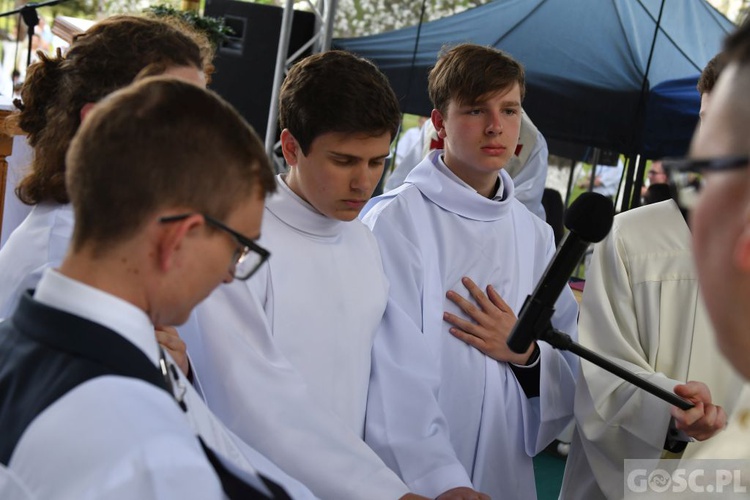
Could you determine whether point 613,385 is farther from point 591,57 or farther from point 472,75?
point 591,57

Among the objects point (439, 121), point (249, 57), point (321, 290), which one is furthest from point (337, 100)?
point (249, 57)

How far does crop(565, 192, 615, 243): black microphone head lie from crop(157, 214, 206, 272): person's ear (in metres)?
0.83

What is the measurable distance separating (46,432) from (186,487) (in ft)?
0.67

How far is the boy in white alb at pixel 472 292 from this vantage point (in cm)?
283

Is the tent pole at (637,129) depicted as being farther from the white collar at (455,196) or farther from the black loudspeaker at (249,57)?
the white collar at (455,196)

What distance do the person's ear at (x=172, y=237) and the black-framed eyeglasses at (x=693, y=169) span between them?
685mm

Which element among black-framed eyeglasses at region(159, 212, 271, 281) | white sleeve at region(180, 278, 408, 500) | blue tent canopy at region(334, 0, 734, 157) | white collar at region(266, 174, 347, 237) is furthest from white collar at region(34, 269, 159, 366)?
blue tent canopy at region(334, 0, 734, 157)

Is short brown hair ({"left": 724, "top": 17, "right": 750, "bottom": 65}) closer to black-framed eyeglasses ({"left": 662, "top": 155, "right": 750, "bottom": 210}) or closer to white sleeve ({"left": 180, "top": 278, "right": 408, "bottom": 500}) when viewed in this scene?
black-framed eyeglasses ({"left": 662, "top": 155, "right": 750, "bottom": 210})

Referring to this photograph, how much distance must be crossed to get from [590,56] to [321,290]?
22.4ft

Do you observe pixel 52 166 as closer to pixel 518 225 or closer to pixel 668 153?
pixel 518 225

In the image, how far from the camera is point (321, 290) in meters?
2.67

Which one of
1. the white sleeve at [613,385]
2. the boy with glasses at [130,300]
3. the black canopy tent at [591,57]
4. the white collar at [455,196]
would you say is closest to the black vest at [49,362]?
the boy with glasses at [130,300]

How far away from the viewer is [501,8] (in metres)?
9.22

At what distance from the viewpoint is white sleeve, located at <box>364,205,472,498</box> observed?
257 cm
